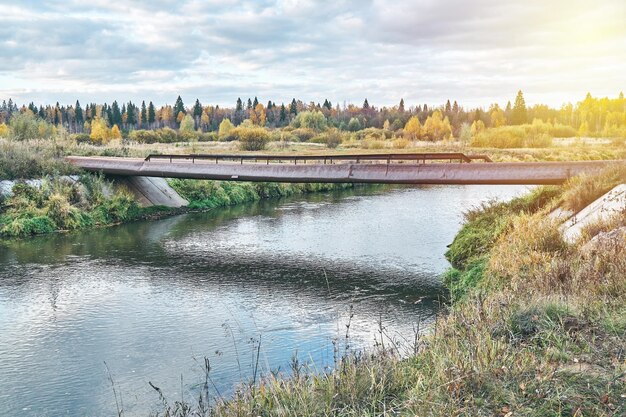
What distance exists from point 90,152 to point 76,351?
30131 millimetres

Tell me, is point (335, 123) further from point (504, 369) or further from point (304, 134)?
point (504, 369)

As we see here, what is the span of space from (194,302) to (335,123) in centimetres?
11880

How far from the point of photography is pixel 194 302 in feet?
47.8

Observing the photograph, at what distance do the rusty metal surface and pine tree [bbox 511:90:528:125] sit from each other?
118 metres

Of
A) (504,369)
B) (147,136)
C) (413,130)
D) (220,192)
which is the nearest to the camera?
(504,369)

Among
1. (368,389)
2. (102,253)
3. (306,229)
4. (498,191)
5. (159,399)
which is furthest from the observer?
(498,191)

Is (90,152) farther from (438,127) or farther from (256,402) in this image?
(438,127)

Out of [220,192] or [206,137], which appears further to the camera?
[206,137]

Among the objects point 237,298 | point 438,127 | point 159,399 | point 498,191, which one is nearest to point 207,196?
point 498,191

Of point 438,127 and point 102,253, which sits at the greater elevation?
point 438,127

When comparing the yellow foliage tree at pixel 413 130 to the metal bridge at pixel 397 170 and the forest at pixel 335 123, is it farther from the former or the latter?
the metal bridge at pixel 397 170

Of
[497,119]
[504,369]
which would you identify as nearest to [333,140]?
[497,119]

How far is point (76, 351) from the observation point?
440 inches

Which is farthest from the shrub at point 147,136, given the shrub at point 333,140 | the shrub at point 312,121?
the shrub at point 312,121
